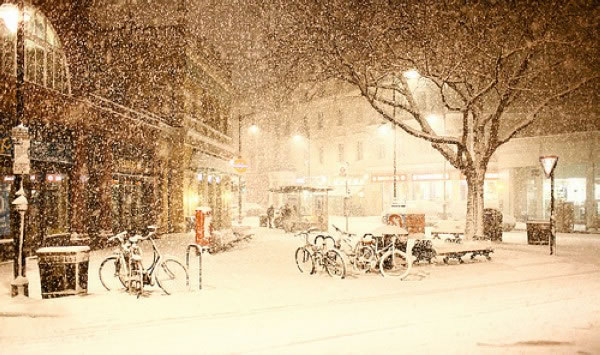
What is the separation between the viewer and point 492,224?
20.1 metres

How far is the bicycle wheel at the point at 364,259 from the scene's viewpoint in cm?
1183

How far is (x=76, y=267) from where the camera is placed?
9195 millimetres

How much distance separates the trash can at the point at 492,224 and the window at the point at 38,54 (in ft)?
55.4

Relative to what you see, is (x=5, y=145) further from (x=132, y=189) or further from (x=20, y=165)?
(x=132, y=189)

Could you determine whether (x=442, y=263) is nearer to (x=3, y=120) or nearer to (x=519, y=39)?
(x=519, y=39)

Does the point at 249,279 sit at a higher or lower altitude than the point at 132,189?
lower

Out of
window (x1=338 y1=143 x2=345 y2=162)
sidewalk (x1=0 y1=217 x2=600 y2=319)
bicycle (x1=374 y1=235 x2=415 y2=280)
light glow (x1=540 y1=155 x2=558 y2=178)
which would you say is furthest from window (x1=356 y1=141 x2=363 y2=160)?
bicycle (x1=374 y1=235 x2=415 y2=280)

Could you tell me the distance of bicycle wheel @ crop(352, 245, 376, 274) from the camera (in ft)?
38.8

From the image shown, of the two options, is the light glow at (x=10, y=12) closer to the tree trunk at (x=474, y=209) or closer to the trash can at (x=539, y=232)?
the tree trunk at (x=474, y=209)

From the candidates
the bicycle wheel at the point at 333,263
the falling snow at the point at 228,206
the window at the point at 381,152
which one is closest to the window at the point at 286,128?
the window at the point at 381,152

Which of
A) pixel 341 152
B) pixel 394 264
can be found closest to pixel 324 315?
pixel 394 264

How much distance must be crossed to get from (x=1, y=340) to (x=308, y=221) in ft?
67.7

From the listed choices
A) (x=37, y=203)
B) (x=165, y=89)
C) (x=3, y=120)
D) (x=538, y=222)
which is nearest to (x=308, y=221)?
(x=165, y=89)

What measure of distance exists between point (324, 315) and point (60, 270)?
16.9 feet
